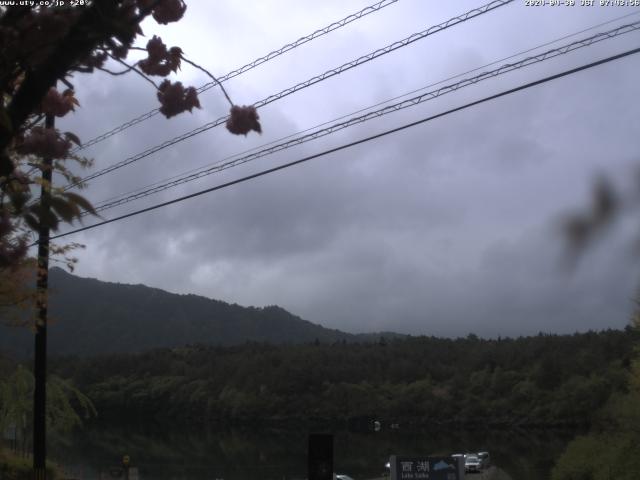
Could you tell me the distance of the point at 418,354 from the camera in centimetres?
11856

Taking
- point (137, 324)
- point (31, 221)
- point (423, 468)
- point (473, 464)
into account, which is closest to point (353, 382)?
point (473, 464)

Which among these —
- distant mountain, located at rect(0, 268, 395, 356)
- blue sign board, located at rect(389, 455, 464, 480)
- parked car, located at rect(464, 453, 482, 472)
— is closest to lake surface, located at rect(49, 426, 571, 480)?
parked car, located at rect(464, 453, 482, 472)

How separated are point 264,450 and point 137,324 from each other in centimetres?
9592

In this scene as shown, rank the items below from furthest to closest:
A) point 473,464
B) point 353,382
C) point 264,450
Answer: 1. point 353,382
2. point 264,450
3. point 473,464

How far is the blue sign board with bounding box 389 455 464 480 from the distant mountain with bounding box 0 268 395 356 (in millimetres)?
98502

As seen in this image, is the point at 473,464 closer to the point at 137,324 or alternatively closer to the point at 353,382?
the point at 353,382

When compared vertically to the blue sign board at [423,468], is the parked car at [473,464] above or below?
below

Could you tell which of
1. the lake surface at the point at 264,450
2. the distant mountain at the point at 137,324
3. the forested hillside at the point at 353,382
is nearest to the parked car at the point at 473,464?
the lake surface at the point at 264,450

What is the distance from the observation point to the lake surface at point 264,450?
58.4 meters

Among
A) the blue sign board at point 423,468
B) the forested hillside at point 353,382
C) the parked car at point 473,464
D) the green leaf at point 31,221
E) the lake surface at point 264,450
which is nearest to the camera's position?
the green leaf at point 31,221

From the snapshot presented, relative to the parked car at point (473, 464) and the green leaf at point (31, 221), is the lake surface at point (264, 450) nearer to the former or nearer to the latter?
the parked car at point (473, 464)

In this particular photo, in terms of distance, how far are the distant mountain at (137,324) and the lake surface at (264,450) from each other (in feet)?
109

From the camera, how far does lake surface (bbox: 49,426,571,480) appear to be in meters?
58.4

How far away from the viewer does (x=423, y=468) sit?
21.7 metres
